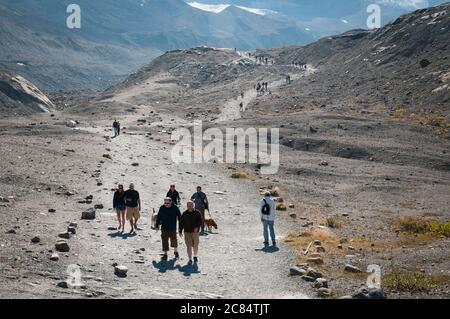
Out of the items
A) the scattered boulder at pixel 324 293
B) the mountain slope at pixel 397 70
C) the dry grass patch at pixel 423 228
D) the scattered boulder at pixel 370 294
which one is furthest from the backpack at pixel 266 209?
the mountain slope at pixel 397 70

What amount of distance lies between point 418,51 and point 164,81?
6384 centimetres

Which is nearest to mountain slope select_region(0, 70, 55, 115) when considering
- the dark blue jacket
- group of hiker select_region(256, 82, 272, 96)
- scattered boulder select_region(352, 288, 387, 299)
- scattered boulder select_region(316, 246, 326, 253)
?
group of hiker select_region(256, 82, 272, 96)

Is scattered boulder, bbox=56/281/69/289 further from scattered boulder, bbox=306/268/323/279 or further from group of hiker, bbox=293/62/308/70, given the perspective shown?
group of hiker, bbox=293/62/308/70

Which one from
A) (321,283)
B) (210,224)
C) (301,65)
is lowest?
(321,283)

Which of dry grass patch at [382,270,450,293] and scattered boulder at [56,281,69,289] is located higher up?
scattered boulder at [56,281,69,289]

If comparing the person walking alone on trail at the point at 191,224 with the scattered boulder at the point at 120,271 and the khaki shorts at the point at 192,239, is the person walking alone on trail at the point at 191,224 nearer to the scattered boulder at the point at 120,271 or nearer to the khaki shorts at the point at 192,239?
the khaki shorts at the point at 192,239

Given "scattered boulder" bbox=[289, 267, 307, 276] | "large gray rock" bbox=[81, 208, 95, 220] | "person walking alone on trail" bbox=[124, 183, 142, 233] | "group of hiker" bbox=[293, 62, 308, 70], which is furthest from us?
"group of hiker" bbox=[293, 62, 308, 70]

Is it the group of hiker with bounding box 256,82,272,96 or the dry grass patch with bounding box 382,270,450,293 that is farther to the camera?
the group of hiker with bounding box 256,82,272,96

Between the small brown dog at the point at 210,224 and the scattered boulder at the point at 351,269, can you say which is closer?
the scattered boulder at the point at 351,269

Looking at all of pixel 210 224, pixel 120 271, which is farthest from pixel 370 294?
pixel 210 224

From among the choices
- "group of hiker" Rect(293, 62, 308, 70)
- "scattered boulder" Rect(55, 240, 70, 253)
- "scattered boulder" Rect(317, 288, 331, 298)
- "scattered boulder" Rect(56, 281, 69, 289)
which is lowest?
"scattered boulder" Rect(317, 288, 331, 298)

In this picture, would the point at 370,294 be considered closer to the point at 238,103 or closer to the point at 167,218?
the point at 167,218

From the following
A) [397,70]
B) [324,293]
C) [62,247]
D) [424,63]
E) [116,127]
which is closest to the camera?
[324,293]
